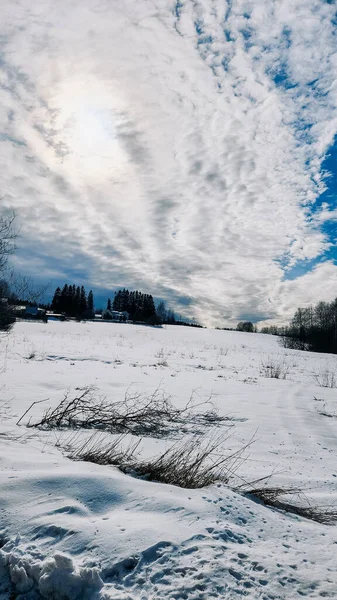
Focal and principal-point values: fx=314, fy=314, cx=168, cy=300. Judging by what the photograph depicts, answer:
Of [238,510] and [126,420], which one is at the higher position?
[238,510]

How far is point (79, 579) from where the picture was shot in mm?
1396

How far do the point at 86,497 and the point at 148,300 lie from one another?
293ft

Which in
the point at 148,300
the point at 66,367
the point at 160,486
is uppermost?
the point at 148,300

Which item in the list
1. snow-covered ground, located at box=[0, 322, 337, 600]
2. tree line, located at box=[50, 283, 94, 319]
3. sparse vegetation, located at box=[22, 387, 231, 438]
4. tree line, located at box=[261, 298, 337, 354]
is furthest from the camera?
tree line, located at box=[50, 283, 94, 319]

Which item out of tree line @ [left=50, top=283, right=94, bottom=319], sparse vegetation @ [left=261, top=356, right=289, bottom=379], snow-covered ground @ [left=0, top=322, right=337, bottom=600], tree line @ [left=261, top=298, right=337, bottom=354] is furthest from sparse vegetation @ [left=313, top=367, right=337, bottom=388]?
tree line @ [left=50, top=283, right=94, bottom=319]

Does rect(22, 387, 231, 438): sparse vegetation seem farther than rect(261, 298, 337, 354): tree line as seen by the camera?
No

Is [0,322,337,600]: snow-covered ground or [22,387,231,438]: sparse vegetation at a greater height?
[0,322,337,600]: snow-covered ground

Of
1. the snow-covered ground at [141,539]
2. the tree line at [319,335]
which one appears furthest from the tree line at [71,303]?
the snow-covered ground at [141,539]

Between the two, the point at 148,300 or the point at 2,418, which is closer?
the point at 2,418

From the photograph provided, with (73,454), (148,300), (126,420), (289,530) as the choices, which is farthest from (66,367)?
(148,300)

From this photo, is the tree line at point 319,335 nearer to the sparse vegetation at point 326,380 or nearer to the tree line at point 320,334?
the tree line at point 320,334

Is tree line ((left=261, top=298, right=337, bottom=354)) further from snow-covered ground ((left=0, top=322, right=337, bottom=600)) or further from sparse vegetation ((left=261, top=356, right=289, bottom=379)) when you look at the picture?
snow-covered ground ((left=0, top=322, right=337, bottom=600))

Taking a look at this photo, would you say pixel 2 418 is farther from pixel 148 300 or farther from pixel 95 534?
pixel 148 300

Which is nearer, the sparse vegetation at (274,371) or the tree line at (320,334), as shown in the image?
the sparse vegetation at (274,371)
